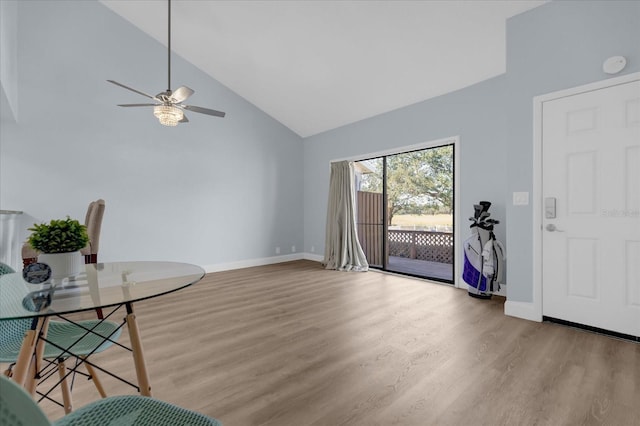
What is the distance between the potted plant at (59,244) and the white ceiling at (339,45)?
3.32 metres

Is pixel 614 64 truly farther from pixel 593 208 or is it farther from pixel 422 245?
pixel 422 245

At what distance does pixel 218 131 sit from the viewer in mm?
5141

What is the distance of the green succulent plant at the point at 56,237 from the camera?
1.29m

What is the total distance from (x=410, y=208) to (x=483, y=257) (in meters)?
3.13

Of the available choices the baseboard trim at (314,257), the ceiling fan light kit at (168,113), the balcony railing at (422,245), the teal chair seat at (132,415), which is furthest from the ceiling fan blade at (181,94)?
the balcony railing at (422,245)

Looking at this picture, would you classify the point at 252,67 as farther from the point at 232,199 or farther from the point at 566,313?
the point at 566,313

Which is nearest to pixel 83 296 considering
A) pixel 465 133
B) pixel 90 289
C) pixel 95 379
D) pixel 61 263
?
pixel 90 289

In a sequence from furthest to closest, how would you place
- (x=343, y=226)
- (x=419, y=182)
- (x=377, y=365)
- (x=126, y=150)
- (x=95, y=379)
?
(x=419, y=182) < (x=343, y=226) < (x=126, y=150) < (x=377, y=365) < (x=95, y=379)

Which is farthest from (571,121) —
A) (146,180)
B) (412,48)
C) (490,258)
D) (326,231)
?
(146,180)

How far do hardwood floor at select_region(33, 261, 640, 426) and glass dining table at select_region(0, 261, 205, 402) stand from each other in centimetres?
61

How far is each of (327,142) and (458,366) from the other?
4.76 metres

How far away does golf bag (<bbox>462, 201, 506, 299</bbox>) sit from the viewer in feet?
11.1

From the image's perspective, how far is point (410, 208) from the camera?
21.2ft

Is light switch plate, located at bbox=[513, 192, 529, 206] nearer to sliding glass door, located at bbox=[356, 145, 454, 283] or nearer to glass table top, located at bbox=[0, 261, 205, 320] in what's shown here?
sliding glass door, located at bbox=[356, 145, 454, 283]
